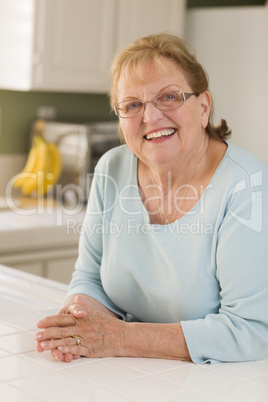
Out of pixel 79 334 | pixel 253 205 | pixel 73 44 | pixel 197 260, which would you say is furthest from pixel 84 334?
pixel 73 44

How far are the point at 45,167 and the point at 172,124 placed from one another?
85.6 inches

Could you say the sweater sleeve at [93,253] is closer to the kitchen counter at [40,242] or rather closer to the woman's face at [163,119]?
the woman's face at [163,119]

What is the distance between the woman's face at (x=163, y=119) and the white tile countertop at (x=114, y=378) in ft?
1.49

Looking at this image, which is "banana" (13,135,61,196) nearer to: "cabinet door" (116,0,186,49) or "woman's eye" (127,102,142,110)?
"cabinet door" (116,0,186,49)

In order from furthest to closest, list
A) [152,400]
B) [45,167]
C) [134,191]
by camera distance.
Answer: [45,167]
[134,191]
[152,400]

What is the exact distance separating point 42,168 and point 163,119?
218cm

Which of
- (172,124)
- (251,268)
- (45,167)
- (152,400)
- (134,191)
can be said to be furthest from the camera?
(45,167)

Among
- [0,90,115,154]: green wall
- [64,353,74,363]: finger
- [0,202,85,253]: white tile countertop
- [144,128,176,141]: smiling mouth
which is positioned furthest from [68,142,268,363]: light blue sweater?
[0,90,115,154]: green wall

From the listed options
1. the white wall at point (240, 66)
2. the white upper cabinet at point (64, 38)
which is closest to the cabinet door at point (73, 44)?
the white upper cabinet at point (64, 38)

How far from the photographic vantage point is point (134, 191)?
1616mm

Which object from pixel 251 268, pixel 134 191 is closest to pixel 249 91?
pixel 134 191

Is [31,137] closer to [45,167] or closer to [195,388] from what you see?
[45,167]

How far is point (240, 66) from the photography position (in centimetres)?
363

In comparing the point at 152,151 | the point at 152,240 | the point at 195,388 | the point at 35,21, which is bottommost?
the point at 195,388
